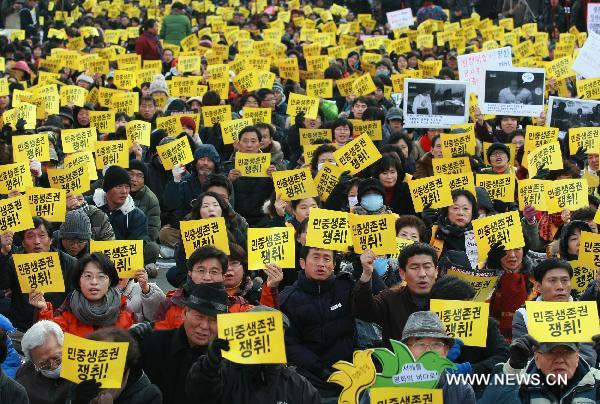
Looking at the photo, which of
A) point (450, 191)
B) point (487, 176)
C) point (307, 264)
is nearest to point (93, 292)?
point (307, 264)

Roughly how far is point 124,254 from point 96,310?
3.69 ft

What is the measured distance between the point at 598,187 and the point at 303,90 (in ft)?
21.8

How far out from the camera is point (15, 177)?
1136 cm

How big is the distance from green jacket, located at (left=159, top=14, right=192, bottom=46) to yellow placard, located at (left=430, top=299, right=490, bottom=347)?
60.0 feet

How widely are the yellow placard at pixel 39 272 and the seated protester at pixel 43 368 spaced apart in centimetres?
179

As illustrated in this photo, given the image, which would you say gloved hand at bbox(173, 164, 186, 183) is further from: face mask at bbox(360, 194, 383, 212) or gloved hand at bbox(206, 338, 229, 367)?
gloved hand at bbox(206, 338, 229, 367)

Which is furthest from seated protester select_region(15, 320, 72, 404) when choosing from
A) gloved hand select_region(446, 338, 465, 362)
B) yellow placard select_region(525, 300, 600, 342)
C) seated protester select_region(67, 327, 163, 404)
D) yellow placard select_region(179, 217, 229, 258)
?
yellow placard select_region(179, 217, 229, 258)

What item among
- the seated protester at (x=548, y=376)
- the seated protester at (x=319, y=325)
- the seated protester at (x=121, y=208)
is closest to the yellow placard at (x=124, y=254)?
the seated protester at (x=319, y=325)

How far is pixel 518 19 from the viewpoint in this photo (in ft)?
93.3

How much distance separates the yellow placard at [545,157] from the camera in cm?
1226

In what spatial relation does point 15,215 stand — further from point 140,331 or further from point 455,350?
point 455,350

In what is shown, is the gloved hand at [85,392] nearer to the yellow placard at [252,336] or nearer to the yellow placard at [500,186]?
the yellow placard at [252,336]

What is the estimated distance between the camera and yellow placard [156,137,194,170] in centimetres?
1298


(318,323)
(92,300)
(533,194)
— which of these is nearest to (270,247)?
(318,323)
